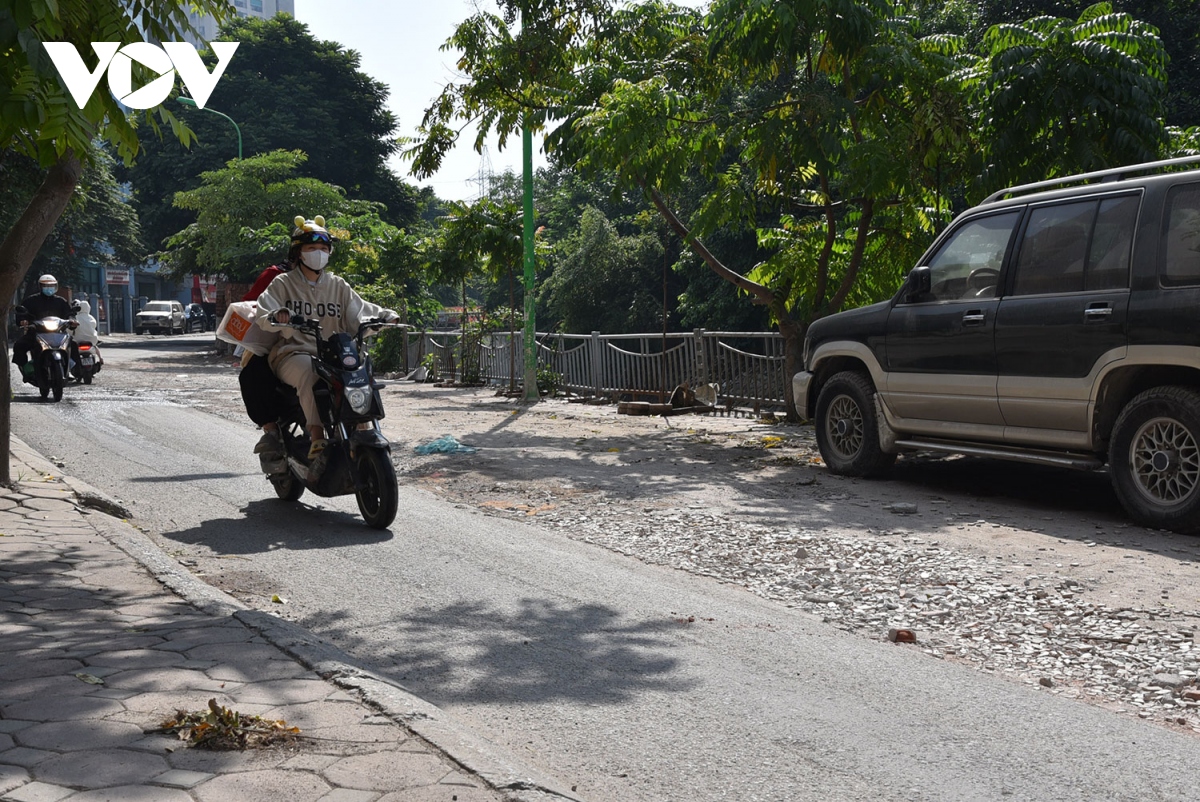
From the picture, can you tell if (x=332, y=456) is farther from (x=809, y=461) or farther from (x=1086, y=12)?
(x=1086, y=12)

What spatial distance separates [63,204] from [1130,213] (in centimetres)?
733

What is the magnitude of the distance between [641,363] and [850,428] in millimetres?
8609

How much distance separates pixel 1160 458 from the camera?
725cm

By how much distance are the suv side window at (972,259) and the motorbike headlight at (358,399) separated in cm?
457

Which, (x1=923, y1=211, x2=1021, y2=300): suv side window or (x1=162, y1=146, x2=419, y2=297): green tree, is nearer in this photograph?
(x1=923, y1=211, x2=1021, y2=300): suv side window

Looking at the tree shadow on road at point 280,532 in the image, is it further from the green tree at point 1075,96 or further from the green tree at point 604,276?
the green tree at point 604,276

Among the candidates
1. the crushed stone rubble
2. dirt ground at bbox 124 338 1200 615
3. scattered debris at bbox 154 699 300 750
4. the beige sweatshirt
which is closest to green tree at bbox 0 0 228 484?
the beige sweatshirt

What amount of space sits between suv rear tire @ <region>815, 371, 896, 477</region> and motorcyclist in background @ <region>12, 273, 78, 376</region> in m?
12.8

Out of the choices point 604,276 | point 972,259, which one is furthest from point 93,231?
point 972,259

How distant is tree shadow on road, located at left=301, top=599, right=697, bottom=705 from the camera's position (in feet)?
14.4

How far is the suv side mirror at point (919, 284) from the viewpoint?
9125 mm

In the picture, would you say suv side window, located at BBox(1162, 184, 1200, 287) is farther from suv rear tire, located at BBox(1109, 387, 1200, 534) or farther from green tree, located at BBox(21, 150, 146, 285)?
green tree, located at BBox(21, 150, 146, 285)

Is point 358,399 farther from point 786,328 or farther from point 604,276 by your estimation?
point 604,276

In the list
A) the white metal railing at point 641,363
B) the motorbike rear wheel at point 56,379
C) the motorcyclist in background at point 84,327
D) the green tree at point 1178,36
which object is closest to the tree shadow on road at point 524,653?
the white metal railing at point 641,363
